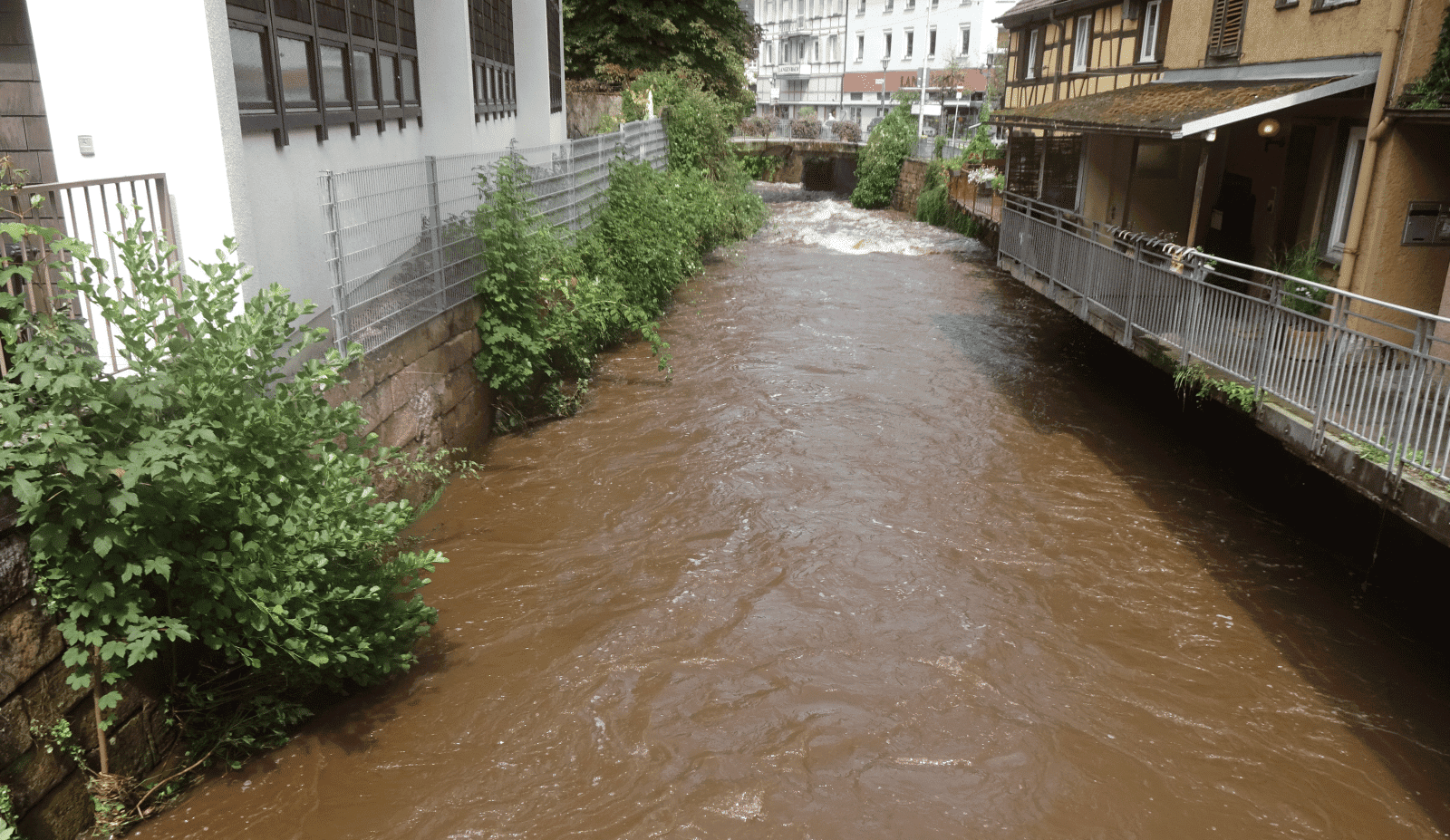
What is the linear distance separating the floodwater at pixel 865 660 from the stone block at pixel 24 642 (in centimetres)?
109

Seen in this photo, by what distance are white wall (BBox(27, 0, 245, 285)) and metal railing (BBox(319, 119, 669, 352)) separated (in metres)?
1.17

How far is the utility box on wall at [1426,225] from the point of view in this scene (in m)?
9.54

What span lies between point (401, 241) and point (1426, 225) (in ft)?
29.9

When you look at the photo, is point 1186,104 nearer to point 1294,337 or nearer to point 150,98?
point 1294,337

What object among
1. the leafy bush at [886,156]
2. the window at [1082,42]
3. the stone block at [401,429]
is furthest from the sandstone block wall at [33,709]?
the leafy bush at [886,156]

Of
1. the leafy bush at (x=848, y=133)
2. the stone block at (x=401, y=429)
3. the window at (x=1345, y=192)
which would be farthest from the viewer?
the leafy bush at (x=848, y=133)

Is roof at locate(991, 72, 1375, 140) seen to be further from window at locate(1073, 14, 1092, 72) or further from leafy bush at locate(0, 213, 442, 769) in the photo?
leafy bush at locate(0, 213, 442, 769)

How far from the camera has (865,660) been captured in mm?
7090

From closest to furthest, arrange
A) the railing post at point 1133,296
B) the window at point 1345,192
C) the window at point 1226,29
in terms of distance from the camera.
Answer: the window at point 1345,192
the railing post at point 1133,296
the window at point 1226,29

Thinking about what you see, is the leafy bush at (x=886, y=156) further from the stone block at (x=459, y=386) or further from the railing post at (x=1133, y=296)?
the stone block at (x=459, y=386)

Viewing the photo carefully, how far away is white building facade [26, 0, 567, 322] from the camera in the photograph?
625cm

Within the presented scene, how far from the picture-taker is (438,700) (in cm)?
641

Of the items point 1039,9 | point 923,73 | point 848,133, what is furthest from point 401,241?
point 923,73

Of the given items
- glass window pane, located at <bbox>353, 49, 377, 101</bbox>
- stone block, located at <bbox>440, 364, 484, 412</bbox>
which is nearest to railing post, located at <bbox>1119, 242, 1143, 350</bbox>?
stone block, located at <bbox>440, 364, 484, 412</bbox>
